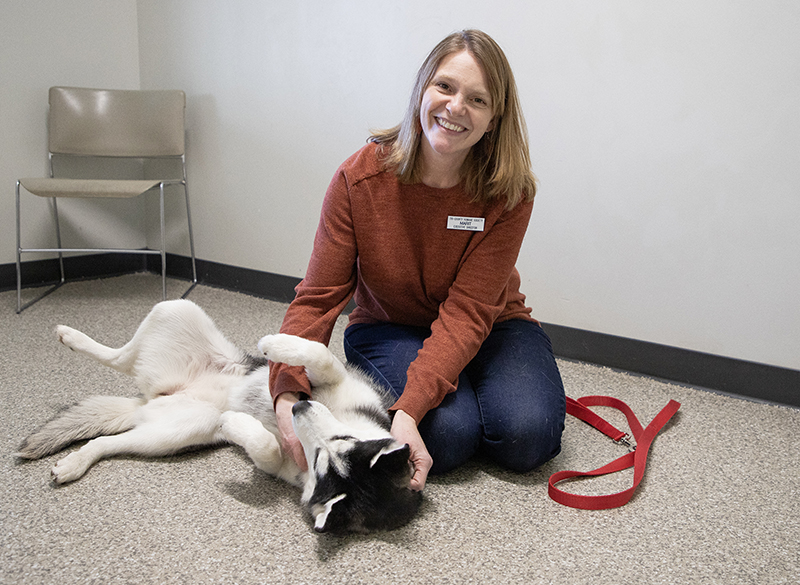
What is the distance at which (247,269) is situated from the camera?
3232 mm

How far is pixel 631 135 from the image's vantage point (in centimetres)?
207

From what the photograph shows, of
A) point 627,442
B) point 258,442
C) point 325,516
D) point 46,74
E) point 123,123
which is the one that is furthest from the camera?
point 123,123

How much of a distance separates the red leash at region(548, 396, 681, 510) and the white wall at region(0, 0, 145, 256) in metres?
3.01

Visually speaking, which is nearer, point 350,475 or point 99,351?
point 350,475

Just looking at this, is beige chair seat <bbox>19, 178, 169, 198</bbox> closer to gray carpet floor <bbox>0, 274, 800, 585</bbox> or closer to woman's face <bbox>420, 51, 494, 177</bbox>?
gray carpet floor <bbox>0, 274, 800, 585</bbox>

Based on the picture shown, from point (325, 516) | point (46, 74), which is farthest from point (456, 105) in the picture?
point (46, 74)

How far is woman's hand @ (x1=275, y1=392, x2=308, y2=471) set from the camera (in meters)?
1.17

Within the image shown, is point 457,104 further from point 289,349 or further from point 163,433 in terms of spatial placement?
point 163,433

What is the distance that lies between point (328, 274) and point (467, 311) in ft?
1.18

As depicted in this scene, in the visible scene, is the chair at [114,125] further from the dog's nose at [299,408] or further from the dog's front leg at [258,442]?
the dog's nose at [299,408]

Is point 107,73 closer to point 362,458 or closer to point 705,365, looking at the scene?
point 362,458

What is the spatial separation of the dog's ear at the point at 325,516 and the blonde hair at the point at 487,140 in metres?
0.78

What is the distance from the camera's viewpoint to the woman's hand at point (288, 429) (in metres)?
1.17

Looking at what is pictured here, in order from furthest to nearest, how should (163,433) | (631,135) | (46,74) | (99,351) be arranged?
1. (46,74)
2. (631,135)
3. (99,351)
4. (163,433)
